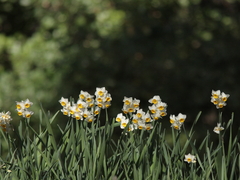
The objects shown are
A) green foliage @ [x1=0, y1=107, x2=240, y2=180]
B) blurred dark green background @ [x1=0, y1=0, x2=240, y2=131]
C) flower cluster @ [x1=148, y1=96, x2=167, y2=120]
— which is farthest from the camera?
blurred dark green background @ [x1=0, y1=0, x2=240, y2=131]

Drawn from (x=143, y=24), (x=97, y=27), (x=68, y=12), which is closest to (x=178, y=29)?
(x=143, y=24)

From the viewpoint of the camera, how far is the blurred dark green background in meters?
5.69

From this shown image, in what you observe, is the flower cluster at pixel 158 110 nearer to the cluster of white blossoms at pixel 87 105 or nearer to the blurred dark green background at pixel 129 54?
the cluster of white blossoms at pixel 87 105

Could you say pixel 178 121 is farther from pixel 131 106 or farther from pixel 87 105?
pixel 87 105

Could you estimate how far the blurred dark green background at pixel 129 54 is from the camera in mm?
5691

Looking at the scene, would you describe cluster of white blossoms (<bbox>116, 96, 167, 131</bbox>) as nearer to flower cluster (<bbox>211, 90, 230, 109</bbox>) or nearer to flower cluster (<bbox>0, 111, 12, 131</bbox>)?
flower cluster (<bbox>211, 90, 230, 109</bbox>)

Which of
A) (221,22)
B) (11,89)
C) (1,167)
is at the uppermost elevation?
(221,22)

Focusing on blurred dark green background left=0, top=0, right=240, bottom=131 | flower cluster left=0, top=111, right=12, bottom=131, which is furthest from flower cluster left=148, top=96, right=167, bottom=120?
blurred dark green background left=0, top=0, right=240, bottom=131

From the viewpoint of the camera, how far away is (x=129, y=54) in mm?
5703

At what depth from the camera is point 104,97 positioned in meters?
2.03

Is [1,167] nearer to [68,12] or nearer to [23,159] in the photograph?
[23,159]

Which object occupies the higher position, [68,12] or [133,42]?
[68,12]

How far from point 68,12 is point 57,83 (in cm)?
100

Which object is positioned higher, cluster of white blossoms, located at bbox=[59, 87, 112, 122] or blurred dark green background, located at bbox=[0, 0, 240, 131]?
blurred dark green background, located at bbox=[0, 0, 240, 131]
